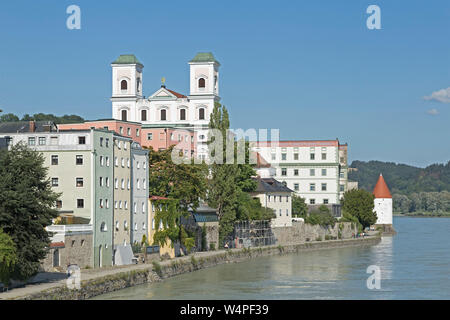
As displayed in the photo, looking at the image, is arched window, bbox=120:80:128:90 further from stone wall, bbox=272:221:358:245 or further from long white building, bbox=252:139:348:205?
stone wall, bbox=272:221:358:245

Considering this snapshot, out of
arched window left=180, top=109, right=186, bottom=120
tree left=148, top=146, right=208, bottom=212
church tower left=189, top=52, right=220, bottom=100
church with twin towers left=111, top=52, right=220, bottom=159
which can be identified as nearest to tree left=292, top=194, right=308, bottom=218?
church with twin towers left=111, top=52, right=220, bottom=159

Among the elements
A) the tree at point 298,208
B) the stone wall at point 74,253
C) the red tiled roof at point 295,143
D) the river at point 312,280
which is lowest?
the river at point 312,280

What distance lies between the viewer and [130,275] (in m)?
46.2

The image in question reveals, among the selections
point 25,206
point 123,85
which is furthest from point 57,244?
point 123,85

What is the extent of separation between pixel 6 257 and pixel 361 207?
76.0 m

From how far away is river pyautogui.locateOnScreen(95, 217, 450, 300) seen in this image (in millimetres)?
44469

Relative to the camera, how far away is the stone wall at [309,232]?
86938 millimetres

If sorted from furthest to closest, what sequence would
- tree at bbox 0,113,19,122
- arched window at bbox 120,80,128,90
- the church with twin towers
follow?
tree at bbox 0,113,19,122 < arched window at bbox 120,80,128,90 < the church with twin towers

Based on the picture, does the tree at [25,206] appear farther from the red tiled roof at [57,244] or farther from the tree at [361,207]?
the tree at [361,207]

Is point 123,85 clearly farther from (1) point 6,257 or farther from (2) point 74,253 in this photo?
(1) point 6,257

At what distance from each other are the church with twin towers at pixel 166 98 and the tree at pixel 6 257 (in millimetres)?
66502

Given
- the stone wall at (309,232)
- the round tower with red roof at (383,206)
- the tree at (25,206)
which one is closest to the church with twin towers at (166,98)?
the stone wall at (309,232)

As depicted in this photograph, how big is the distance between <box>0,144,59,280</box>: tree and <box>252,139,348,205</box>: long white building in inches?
2954
